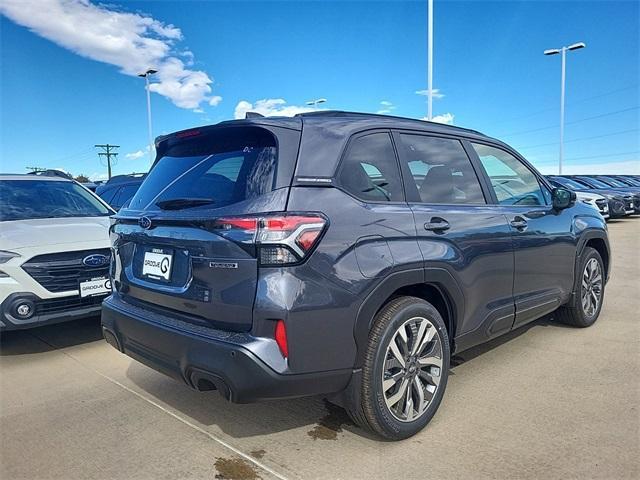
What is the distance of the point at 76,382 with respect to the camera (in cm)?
389

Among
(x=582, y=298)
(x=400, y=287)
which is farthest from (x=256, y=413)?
(x=582, y=298)

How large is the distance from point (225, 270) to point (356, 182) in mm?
871

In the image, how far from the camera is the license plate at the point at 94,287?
178 inches

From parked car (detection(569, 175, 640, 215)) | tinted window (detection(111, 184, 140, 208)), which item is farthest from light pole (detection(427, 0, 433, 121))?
tinted window (detection(111, 184, 140, 208))

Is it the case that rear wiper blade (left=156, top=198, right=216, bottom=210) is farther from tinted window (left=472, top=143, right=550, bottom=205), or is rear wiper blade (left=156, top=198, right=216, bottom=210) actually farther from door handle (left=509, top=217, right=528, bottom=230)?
door handle (left=509, top=217, right=528, bottom=230)

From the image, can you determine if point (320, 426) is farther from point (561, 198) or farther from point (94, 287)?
point (561, 198)

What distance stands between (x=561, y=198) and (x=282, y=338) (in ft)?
10.3

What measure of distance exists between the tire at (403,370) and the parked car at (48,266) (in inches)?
118

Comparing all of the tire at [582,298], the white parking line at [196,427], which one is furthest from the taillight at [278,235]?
the tire at [582,298]

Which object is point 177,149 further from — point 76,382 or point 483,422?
point 483,422

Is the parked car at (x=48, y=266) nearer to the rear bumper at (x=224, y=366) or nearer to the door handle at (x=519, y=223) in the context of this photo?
the rear bumper at (x=224, y=366)

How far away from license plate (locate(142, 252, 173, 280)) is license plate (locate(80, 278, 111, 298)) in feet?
5.92

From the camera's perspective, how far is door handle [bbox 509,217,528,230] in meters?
3.73

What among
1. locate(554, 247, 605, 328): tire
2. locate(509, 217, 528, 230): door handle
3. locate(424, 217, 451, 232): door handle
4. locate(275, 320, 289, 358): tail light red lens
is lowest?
locate(554, 247, 605, 328): tire
